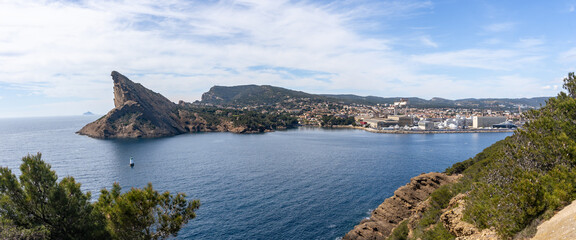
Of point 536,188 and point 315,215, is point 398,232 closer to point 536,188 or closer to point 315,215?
point 315,215

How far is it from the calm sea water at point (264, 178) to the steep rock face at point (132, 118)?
124ft

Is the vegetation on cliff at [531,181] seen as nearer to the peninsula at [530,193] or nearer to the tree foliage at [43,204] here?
the peninsula at [530,193]

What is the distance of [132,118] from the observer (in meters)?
128

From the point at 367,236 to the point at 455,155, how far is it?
58396 mm

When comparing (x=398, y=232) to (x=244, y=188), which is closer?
(x=398, y=232)

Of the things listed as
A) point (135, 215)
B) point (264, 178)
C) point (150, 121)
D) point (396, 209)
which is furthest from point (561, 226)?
point (150, 121)

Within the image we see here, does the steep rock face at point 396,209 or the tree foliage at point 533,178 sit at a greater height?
the tree foliage at point 533,178

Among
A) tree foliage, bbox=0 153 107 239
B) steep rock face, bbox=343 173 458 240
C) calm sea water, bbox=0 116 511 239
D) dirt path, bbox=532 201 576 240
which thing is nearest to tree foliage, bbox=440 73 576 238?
dirt path, bbox=532 201 576 240

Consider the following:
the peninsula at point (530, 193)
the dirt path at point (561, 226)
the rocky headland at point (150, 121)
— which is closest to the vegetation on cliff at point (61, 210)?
the peninsula at point (530, 193)

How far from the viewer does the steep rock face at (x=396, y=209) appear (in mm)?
27891

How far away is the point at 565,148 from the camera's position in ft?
48.5

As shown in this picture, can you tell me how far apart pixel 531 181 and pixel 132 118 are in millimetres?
140576

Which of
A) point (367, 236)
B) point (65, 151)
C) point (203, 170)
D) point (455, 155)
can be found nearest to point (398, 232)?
point (367, 236)

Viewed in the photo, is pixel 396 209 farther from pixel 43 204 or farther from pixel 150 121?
pixel 150 121
